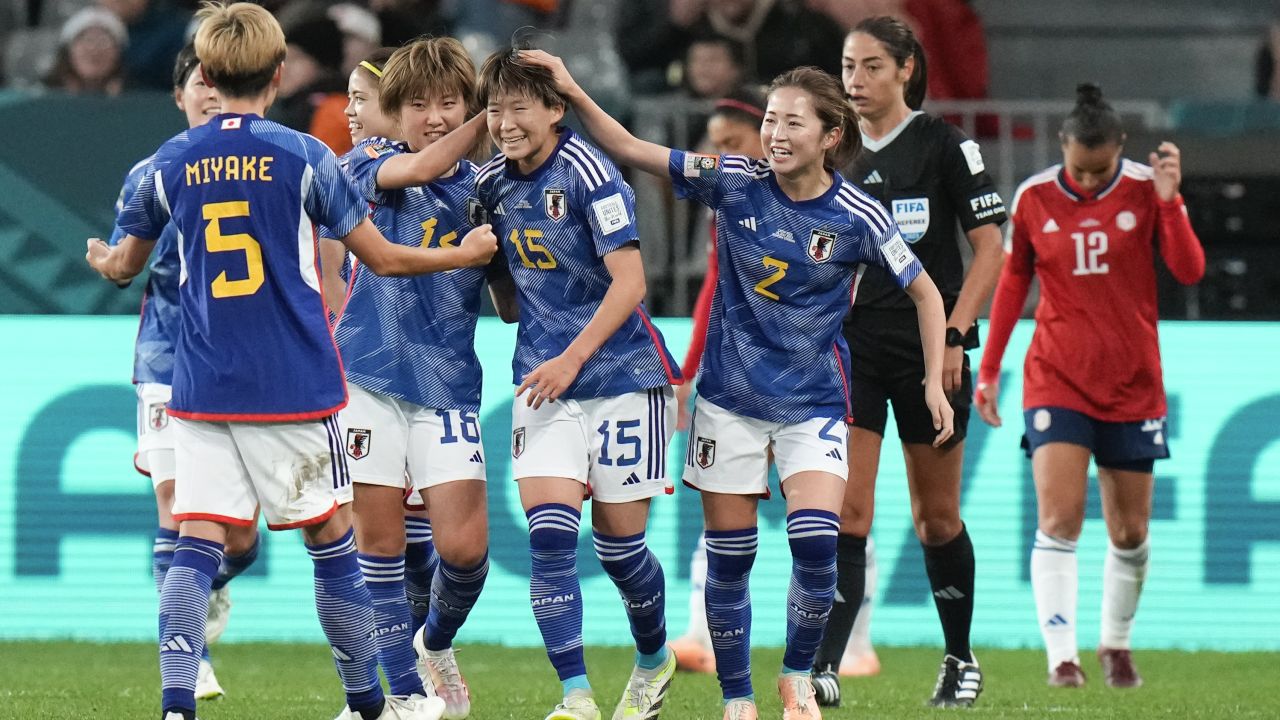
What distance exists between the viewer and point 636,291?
5348 mm

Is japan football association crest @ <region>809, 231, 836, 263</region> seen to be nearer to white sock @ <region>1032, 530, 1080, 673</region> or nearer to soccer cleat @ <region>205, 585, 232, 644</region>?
white sock @ <region>1032, 530, 1080, 673</region>

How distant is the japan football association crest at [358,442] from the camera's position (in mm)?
5574

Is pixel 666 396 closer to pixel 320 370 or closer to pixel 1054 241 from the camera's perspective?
pixel 320 370

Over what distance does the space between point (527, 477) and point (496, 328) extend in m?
3.02

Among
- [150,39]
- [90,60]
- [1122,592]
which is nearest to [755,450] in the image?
[1122,592]

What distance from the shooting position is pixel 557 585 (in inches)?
212

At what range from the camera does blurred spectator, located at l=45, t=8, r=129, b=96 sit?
10852mm

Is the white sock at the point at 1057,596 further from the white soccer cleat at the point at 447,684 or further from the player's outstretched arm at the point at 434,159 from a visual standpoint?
the player's outstretched arm at the point at 434,159

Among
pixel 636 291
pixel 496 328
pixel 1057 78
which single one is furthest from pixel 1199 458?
pixel 1057 78

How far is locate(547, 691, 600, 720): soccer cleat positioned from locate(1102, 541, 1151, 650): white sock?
2726 millimetres

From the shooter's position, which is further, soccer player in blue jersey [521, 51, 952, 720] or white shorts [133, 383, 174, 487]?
white shorts [133, 383, 174, 487]

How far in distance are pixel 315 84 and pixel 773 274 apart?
4781 mm

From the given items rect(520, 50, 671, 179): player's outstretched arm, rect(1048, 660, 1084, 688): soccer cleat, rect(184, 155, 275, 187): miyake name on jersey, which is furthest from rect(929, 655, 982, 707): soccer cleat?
rect(184, 155, 275, 187): miyake name on jersey

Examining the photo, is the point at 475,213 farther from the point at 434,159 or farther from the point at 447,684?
the point at 447,684
